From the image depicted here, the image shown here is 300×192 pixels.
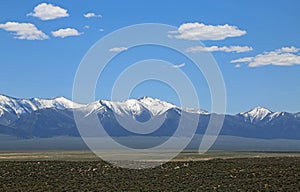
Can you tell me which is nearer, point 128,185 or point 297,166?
point 128,185

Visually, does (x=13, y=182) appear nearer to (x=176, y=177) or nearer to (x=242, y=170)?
(x=176, y=177)

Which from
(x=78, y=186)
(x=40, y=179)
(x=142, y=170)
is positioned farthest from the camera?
(x=142, y=170)

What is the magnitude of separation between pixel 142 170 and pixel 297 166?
25.3 m

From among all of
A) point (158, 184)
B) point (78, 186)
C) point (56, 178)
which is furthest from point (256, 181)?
point (56, 178)

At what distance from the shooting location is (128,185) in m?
70.4

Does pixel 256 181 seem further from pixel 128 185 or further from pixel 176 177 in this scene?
pixel 128 185

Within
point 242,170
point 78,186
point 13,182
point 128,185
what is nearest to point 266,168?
point 242,170

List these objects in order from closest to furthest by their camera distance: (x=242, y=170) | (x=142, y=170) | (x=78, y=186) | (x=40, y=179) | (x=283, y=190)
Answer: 1. (x=283, y=190)
2. (x=78, y=186)
3. (x=40, y=179)
4. (x=242, y=170)
5. (x=142, y=170)

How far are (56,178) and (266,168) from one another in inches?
1292

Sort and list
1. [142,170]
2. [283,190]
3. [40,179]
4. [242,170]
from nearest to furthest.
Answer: [283,190] → [40,179] → [242,170] → [142,170]

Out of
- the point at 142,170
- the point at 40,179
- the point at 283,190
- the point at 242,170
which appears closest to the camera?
the point at 283,190

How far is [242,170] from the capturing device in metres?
83.2

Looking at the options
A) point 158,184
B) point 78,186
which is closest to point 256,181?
point 158,184

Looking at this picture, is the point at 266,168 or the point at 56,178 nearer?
the point at 56,178
